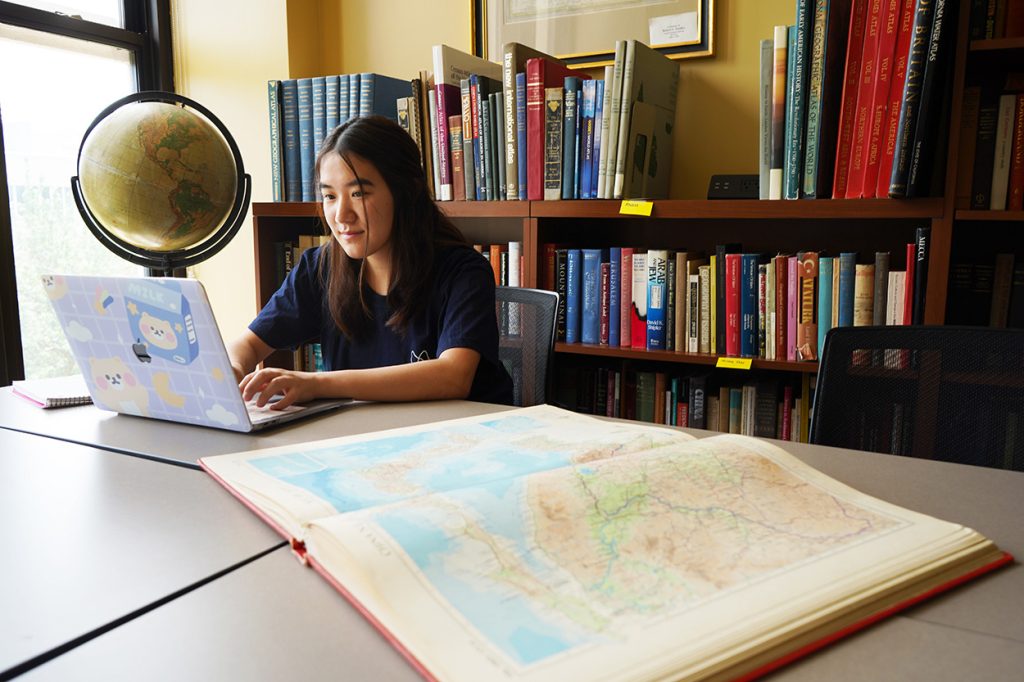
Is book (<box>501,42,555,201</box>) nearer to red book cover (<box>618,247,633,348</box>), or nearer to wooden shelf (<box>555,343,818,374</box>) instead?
red book cover (<box>618,247,633,348</box>)

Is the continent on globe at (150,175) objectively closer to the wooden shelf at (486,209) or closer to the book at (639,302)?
the wooden shelf at (486,209)

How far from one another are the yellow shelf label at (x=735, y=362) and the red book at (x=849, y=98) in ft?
1.34

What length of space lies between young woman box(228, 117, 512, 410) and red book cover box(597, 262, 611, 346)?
0.51 metres

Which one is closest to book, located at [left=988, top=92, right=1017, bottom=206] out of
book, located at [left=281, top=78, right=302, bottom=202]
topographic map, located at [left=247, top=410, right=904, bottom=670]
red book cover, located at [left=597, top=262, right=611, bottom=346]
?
red book cover, located at [left=597, top=262, right=611, bottom=346]

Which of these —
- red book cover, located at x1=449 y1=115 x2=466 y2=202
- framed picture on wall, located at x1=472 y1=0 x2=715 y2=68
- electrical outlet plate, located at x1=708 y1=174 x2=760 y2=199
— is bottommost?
electrical outlet plate, located at x1=708 y1=174 x2=760 y2=199

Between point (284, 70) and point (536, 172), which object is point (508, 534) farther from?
point (284, 70)

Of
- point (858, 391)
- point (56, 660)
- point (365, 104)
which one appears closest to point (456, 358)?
point (858, 391)

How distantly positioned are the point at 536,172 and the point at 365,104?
2.04 ft

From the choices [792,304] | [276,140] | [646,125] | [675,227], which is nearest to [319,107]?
[276,140]

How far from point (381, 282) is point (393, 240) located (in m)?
0.09

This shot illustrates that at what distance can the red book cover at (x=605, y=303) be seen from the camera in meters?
2.02

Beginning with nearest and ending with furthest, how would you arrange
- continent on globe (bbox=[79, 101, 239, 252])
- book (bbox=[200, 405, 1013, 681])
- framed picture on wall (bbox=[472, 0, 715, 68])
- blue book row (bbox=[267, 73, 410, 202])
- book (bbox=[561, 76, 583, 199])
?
1. book (bbox=[200, 405, 1013, 681])
2. continent on globe (bbox=[79, 101, 239, 252])
3. book (bbox=[561, 76, 583, 199])
4. framed picture on wall (bbox=[472, 0, 715, 68])
5. blue book row (bbox=[267, 73, 410, 202])

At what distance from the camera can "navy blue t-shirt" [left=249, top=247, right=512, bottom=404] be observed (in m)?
1.39

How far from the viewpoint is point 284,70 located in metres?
2.55
